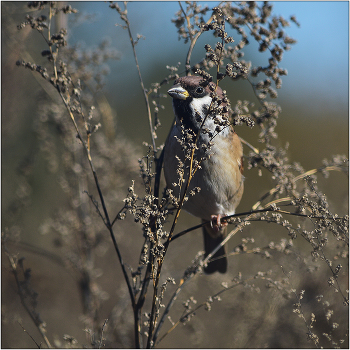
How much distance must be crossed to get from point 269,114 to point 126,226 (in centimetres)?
256

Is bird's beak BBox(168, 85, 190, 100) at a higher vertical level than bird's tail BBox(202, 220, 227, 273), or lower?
higher

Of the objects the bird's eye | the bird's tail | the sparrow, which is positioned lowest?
the bird's tail

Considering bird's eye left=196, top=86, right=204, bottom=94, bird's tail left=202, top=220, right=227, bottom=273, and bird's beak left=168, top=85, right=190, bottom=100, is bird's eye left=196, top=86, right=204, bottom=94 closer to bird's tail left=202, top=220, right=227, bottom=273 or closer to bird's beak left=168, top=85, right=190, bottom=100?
bird's beak left=168, top=85, right=190, bottom=100

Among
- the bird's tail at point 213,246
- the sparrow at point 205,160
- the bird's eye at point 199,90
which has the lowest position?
the bird's tail at point 213,246

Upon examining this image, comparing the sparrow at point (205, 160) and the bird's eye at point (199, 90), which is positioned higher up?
the bird's eye at point (199, 90)

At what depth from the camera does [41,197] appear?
5.46 meters

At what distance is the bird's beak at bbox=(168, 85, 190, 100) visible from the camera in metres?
2.38

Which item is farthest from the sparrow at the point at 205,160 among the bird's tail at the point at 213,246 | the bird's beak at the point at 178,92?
the bird's tail at the point at 213,246

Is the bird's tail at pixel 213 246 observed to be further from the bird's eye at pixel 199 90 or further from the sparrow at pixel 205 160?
the bird's eye at pixel 199 90

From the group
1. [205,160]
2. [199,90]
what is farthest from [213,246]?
[199,90]

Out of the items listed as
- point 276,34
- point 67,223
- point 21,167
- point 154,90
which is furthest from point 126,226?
point 276,34

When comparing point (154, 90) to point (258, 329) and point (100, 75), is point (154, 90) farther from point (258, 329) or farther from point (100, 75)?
point (258, 329)

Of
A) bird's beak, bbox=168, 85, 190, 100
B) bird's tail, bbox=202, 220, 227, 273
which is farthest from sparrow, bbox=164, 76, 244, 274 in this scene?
bird's tail, bbox=202, 220, 227, 273

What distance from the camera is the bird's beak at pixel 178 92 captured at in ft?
7.82
